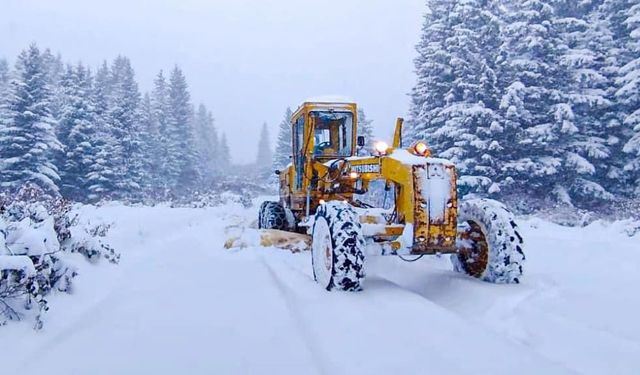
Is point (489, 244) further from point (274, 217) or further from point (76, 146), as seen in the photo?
point (76, 146)

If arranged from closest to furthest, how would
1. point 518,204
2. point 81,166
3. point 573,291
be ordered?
1. point 573,291
2. point 518,204
3. point 81,166

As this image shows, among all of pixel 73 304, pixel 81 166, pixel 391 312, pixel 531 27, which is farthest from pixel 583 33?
pixel 81 166

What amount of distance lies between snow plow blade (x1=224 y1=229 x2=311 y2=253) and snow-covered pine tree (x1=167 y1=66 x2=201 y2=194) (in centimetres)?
3847

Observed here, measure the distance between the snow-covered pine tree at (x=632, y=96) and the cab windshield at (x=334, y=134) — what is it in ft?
45.6

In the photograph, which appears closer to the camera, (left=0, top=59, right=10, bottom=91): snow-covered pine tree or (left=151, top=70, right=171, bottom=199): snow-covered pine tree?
(left=151, top=70, right=171, bottom=199): snow-covered pine tree

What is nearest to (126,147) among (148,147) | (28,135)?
(148,147)

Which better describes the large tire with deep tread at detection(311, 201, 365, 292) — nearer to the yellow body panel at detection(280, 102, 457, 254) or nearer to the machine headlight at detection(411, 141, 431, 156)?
the yellow body panel at detection(280, 102, 457, 254)

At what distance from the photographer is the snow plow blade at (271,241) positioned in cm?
918

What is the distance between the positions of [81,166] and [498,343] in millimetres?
32913

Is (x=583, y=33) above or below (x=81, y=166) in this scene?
above

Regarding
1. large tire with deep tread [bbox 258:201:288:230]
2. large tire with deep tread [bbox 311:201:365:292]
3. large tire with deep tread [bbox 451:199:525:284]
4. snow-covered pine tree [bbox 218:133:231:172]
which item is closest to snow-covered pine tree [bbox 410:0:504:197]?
large tire with deep tread [bbox 258:201:288:230]

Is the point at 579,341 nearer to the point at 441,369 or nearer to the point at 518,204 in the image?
the point at 441,369

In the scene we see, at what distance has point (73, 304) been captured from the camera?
4.80m

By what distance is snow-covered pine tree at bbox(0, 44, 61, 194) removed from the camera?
26.2m
